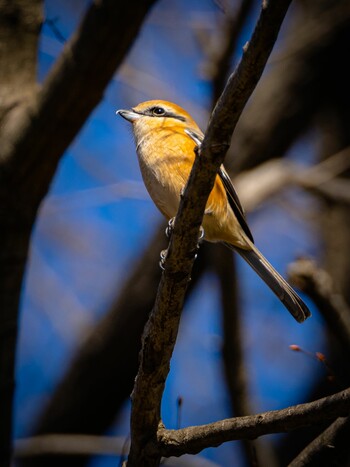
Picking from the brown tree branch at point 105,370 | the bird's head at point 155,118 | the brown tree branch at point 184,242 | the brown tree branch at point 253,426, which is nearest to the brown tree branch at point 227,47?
the bird's head at point 155,118

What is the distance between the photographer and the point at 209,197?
12.2 ft

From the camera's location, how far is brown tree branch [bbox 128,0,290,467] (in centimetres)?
214

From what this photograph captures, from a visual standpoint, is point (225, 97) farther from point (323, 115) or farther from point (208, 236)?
point (323, 115)

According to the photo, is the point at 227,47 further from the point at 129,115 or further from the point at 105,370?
the point at 105,370

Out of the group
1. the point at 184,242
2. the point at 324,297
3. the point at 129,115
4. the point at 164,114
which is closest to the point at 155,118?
the point at 164,114

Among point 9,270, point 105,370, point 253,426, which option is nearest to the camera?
point 253,426

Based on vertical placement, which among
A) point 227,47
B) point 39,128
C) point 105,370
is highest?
point 227,47

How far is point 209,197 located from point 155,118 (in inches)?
37.9

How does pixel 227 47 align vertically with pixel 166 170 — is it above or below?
above

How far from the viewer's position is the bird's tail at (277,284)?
3.69m

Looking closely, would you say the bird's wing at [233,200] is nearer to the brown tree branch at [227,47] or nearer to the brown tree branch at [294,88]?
the brown tree branch at [227,47]

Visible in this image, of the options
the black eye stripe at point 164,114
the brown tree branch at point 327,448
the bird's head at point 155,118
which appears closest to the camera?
the brown tree branch at point 327,448

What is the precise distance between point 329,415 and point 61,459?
3.87 meters

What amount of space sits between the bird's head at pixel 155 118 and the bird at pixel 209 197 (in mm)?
21
